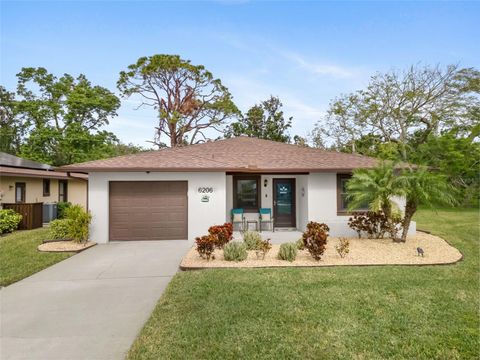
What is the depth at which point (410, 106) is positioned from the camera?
2559 cm

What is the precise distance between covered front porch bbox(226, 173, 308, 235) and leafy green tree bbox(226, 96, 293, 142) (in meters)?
20.3

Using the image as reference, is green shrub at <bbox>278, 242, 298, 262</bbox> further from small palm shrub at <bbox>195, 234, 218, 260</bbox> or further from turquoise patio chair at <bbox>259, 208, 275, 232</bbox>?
turquoise patio chair at <bbox>259, 208, 275, 232</bbox>

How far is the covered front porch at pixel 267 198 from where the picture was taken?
12695 millimetres

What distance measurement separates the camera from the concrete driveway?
370 centimetres

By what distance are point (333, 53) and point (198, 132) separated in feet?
58.7

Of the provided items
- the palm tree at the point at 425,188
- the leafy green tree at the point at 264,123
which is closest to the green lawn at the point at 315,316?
the palm tree at the point at 425,188

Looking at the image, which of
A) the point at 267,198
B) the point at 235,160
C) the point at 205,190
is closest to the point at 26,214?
the point at 205,190

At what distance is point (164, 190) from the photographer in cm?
1081

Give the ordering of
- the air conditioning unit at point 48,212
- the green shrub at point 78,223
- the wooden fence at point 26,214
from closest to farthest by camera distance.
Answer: the green shrub at point 78,223, the wooden fence at point 26,214, the air conditioning unit at point 48,212

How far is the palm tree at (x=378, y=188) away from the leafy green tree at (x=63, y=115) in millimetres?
24900

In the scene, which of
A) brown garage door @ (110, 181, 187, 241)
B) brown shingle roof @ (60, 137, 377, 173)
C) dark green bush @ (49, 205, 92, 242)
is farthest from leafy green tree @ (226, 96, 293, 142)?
dark green bush @ (49, 205, 92, 242)

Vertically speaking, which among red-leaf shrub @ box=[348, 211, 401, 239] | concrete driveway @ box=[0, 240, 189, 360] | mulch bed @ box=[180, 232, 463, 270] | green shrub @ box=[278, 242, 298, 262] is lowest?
concrete driveway @ box=[0, 240, 189, 360]

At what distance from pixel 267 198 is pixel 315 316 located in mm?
8706

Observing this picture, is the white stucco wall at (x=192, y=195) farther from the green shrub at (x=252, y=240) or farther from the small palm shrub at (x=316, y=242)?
the small palm shrub at (x=316, y=242)
